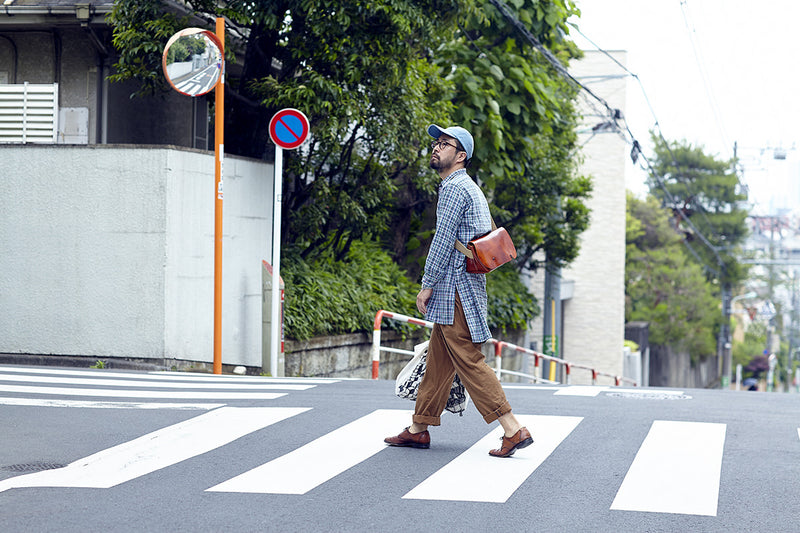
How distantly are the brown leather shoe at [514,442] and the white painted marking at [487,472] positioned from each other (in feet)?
0.16

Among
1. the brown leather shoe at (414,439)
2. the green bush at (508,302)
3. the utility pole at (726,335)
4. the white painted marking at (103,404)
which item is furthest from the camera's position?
the utility pole at (726,335)

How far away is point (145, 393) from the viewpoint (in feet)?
27.7

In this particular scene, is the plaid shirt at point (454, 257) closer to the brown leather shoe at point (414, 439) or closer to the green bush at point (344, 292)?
the brown leather shoe at point (414, 439)

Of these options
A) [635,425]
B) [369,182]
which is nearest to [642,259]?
[369,182]

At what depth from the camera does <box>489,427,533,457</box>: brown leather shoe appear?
18.8ft

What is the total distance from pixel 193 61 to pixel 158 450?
6.23m

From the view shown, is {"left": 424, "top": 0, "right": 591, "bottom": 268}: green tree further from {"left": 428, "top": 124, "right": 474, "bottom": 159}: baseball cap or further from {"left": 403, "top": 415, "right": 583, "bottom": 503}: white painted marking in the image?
→ {"left": 403, "top": 415, "right": 583, "bottom": 503}: white painted marking

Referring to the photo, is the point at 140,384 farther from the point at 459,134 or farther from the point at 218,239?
the point at 459,134

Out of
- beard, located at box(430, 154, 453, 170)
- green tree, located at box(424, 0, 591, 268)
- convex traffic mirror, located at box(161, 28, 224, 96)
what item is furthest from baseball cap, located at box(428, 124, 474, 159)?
green tree, located at box(424, 0, 591, 268)

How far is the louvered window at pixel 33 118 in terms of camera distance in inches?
465

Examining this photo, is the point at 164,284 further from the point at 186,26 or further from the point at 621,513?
the point at 621,513

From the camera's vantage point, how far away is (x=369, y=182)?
48.7ft

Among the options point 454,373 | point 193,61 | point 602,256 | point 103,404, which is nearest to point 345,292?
point 193,61

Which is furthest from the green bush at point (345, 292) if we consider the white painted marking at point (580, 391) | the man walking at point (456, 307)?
the man walking at point (456, 307)
